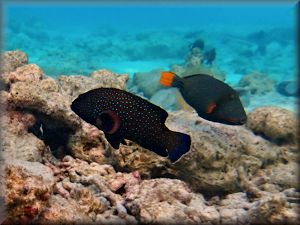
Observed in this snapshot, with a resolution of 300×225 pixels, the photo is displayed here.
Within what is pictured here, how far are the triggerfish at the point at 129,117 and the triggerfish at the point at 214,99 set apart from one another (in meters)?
1.01

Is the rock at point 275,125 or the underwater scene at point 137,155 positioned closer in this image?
the underwater scene at point 137,155

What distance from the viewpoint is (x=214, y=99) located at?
136 inches

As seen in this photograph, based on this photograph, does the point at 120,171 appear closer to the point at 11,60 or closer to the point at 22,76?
the point at 22,76

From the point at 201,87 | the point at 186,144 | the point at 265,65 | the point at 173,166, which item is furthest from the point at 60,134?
the point at 265,65

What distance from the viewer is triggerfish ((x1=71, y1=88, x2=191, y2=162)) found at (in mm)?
2516

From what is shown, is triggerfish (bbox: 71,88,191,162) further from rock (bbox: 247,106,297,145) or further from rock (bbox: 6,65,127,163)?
rock (bbox: 247,106,297,145)

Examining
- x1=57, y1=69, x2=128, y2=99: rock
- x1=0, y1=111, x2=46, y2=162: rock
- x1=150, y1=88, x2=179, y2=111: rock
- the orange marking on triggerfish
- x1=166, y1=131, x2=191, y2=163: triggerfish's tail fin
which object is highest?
A: x1=150, y1=88, x2=179, y2=111: rock

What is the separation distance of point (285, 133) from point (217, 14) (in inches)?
3529

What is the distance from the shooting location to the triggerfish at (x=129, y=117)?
2516 mm

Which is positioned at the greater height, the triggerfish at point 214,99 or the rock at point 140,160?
the triggerfish at point 214,99

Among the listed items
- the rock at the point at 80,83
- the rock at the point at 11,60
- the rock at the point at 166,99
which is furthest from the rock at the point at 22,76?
the rock at the point at 166,99

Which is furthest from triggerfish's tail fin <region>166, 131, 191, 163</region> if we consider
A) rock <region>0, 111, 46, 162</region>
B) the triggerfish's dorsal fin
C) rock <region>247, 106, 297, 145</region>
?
rock <region>247, 106, 297, 145</region>

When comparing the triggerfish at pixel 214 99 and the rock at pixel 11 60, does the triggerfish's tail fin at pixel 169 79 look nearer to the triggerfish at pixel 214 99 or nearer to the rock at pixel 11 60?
the triggerfish at pixel 214 99

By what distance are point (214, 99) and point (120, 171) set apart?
138 centimetres
